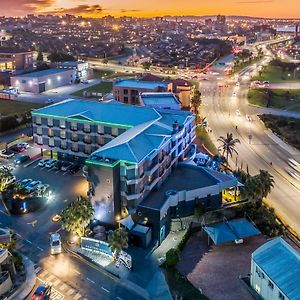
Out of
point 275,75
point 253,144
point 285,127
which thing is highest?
point 253,144

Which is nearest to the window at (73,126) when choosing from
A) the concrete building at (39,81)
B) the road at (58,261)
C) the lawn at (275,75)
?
the road at (58,261)

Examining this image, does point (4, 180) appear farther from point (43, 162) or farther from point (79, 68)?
point (79, 68)

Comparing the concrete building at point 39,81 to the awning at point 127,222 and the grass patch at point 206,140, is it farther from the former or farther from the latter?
the awning at point 127,222

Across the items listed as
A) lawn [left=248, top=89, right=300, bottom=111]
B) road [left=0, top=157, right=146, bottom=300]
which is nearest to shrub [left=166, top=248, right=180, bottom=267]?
road [left=0, top=157, right=146, bottom=300]

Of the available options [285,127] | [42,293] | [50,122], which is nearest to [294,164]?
[285,127]

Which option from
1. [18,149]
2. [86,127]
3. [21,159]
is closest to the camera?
[86,127]

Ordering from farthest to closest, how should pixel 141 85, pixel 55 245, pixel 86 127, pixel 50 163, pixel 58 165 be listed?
pixel 141 85 < pixel 50 163 < pixel 58 165 < pixel 86 127 < pixel 55 245

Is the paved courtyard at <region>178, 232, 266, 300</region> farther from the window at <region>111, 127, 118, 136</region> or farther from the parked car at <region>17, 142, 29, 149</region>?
the parked car at <region>17, 142, 29, 149</region>
